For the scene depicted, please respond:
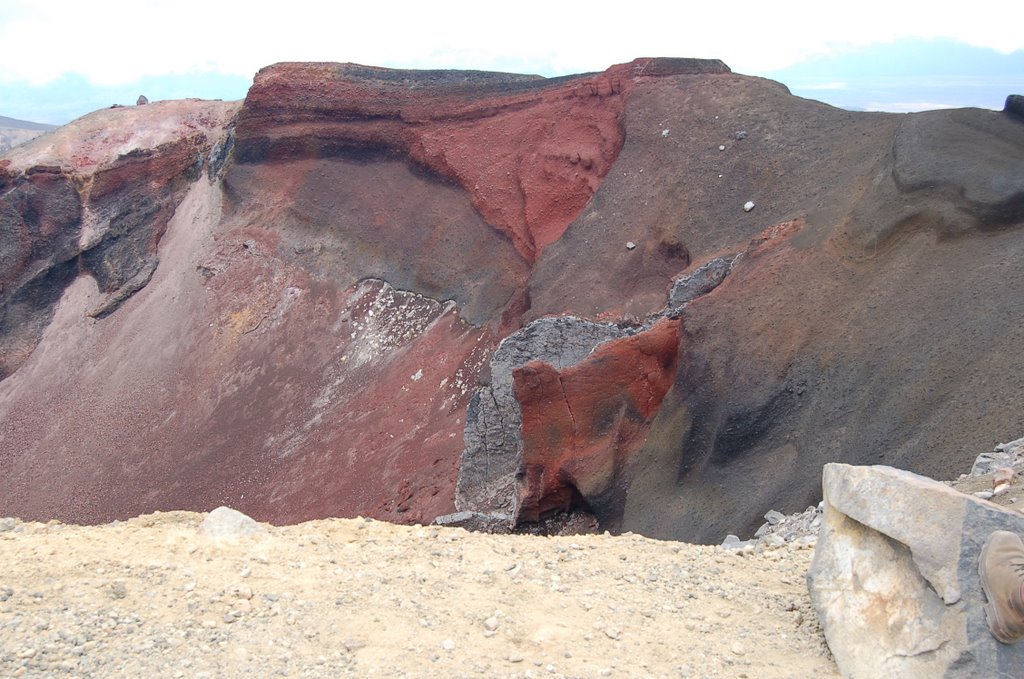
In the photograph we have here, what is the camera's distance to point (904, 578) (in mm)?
4137

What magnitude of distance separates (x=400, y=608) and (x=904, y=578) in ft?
8.05

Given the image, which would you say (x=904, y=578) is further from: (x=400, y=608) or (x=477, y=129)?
(x=477, y=129)

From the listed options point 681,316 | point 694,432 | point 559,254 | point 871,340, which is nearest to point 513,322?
point 559,254

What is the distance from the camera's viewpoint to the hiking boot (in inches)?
142

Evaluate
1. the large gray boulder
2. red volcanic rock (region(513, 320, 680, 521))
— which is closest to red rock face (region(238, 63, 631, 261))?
red volcanic rock (region(513, 320, 680, 521))

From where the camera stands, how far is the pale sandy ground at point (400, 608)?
4281mm

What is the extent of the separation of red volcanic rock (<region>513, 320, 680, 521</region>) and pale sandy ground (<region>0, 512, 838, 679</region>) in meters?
3.72

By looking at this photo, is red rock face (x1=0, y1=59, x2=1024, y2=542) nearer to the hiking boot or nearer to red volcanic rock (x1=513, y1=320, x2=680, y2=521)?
red volcanic rock (x1=513, y1=320, x2=680, y2=521)

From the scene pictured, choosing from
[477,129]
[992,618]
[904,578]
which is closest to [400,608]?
[904,578]

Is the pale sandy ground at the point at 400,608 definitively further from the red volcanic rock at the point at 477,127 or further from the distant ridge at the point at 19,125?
the distant ridge at the point at 19,125

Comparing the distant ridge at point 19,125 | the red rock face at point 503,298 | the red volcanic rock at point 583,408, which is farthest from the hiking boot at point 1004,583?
the distant ridge at point 19,125

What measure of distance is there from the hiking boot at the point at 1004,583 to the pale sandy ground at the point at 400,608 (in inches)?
31.6

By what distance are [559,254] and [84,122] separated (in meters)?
11.5

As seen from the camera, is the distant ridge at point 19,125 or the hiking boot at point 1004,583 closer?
the hiking boot at point 1004,583
